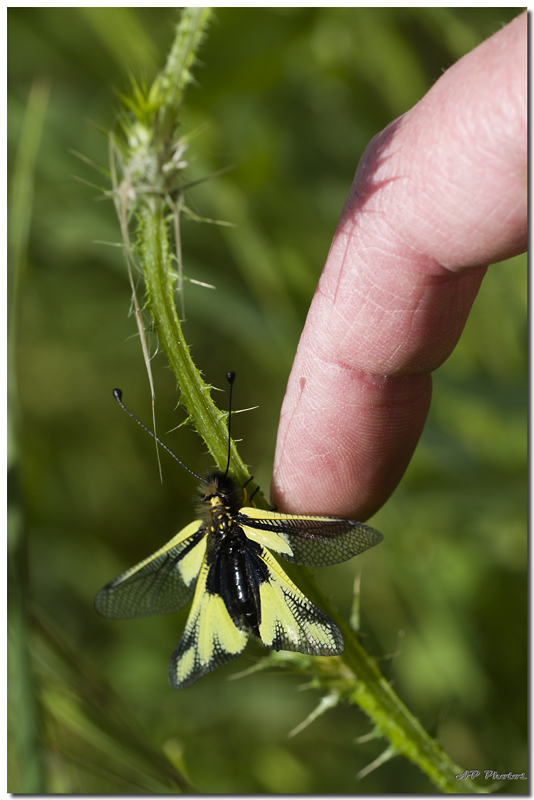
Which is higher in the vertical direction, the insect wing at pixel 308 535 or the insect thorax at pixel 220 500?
the insect thorax at pixel 220 500

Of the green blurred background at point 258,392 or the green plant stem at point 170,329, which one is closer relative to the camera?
the green plant stem at point 170,329

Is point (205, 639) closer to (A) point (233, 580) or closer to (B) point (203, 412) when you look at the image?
(A) point (233, 580)

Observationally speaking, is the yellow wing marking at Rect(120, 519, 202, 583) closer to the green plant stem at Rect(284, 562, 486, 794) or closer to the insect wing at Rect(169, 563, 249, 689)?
the insect wing at Rect(169, 563, 249, 689)

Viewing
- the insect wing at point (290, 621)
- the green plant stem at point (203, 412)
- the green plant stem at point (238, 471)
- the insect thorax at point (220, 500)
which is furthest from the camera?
the insect thorax at point (220, 500)

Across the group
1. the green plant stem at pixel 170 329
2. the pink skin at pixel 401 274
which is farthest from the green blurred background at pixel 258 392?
the green plant stem at pixel 170 329

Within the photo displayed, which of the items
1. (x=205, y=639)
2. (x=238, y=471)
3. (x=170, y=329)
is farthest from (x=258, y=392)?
(x=170, y=329)

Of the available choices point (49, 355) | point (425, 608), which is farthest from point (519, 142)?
point (49, 355)

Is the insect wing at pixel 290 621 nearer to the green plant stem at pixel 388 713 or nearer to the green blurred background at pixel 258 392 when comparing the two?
the green plant stem at pixel 388 713

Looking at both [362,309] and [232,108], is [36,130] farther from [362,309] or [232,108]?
[232,108]
